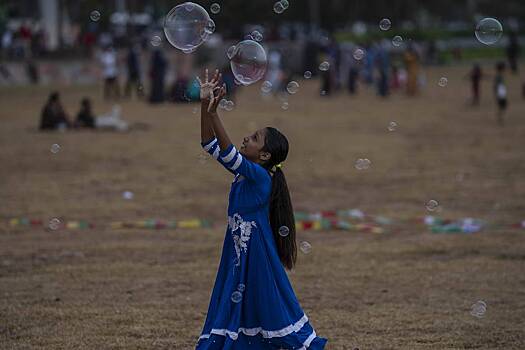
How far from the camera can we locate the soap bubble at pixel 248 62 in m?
7.31

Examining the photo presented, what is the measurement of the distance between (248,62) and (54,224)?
5468 mm

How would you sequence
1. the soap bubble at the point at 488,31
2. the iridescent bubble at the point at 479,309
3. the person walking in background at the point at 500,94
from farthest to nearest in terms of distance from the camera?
the person walking in background at the point at 500,94 → the soap bubble at the point at 488,31 → the iridescent bubble at the point at 479,309

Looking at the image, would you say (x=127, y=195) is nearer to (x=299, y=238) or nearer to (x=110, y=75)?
(x=299, y=238)

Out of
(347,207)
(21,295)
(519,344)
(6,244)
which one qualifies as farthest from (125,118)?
(519,344)

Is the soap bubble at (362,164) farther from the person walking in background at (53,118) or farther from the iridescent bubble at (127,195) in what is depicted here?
the person walking in background at (53,118)

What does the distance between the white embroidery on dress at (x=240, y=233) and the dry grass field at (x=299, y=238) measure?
144cm

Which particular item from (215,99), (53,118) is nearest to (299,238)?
(215,99)

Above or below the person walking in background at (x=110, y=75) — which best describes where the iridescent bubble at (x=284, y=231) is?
above

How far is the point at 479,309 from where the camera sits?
800cm

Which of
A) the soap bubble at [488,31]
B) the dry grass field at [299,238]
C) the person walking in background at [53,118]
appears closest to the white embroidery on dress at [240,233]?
the dry grass field at [299,238]

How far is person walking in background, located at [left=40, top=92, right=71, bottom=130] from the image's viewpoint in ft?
76.3

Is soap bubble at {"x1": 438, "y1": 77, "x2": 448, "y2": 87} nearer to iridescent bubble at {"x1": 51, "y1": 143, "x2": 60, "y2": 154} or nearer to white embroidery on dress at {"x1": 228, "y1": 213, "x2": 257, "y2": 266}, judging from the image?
iridescent bubble at {"x1": 51, "y1": 143, "x2": 60, "y2": 154}

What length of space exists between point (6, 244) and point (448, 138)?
13738mm

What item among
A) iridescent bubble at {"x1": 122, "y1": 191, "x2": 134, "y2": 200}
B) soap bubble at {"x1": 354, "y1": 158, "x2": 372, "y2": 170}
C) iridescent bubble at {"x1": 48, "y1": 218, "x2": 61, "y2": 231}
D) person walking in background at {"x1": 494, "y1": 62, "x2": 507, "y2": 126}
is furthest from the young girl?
person walking in background at {"x1": 494, "y1": 62, "x2": 507, "y2": 126}
